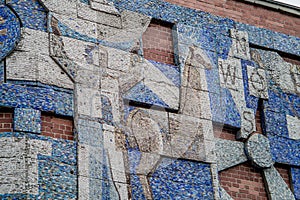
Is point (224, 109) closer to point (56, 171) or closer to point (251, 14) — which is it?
point (251, 14)

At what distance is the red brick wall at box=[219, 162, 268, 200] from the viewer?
9.29m

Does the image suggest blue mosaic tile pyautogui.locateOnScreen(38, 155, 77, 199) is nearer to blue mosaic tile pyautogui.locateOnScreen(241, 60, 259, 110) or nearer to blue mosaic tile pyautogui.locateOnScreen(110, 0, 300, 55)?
blue mosaic tile pyautogui.locateOnScreen(110, 0, 300, 55)

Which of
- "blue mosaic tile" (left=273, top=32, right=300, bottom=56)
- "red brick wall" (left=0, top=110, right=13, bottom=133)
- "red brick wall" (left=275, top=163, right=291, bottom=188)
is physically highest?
"blue mosaic tile" (left=273, top=32, right=300, bottom=56)

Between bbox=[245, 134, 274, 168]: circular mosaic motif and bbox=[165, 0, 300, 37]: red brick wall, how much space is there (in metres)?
1.66

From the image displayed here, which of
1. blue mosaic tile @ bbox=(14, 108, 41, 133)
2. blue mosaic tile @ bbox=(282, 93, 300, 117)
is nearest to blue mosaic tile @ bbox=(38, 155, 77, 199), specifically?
blue mosaic tile @ bbox=(14, 108, 41, 133)

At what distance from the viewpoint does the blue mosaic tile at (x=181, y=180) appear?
28.6 ft

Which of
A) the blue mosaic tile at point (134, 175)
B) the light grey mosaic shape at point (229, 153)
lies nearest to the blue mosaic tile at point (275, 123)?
the light grey mosaic shape at point (229, 153)

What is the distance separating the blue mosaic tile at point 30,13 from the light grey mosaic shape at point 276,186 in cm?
301

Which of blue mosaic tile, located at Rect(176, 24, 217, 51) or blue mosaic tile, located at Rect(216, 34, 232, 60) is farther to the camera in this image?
blue mosaic tile, located at Rect(216, 34, 232, 60)

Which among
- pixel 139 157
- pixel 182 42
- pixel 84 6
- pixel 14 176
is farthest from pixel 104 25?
pixel 14 176

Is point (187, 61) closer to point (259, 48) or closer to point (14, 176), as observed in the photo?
point (259, 48)

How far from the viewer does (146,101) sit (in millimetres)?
9148

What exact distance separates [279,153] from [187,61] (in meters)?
1.51

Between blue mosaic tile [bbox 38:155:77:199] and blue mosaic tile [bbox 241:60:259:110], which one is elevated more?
blue mosaic tile [bbox 241:60:259:110]
